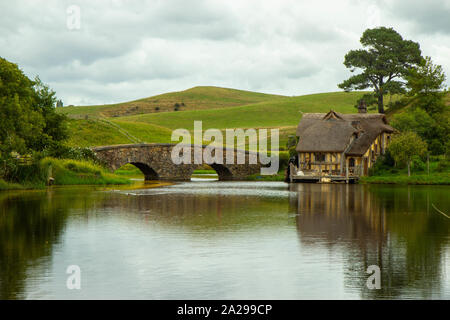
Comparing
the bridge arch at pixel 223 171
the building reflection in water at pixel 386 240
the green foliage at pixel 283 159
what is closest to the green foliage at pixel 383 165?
the green foliage at pixel 283 159

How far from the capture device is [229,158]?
78.8 m

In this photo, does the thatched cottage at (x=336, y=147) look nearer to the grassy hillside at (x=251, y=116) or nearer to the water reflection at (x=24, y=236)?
the grassy hillside at (x=251, y=116)

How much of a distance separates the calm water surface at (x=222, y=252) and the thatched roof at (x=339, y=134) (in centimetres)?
4201

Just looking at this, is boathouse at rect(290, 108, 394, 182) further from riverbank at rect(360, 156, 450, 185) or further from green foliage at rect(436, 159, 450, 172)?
green foliage at rect(436, 159, 450, 172)

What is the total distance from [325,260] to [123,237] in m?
7.28

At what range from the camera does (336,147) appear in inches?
2788

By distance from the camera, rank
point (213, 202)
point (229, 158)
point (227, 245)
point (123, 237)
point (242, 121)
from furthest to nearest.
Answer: point (242, 121)
point (229, 158)
point (213, 202)
point (123, 237)
point (227, 245)

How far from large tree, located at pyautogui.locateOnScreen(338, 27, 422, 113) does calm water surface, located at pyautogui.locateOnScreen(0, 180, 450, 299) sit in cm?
6578

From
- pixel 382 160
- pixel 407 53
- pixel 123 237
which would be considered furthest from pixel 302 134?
pixel 123 237

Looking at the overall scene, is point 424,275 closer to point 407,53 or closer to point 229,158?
point 229,158

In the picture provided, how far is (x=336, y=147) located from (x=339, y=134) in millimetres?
2091

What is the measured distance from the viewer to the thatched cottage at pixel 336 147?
71.1 m

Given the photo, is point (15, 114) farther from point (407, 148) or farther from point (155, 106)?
point (155, 106)

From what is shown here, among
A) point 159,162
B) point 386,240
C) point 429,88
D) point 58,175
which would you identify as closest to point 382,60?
point 429,88
